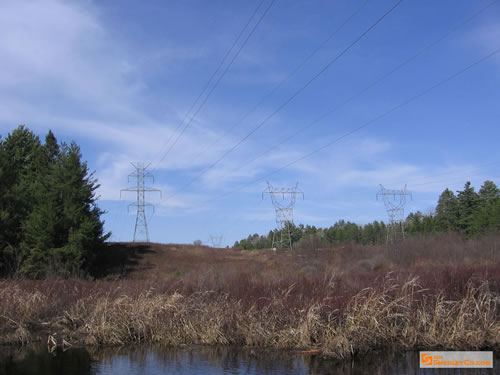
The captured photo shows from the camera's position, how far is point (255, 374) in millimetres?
10992

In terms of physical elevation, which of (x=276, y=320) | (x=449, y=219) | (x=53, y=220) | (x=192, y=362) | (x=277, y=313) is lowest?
(x=192, y=362)

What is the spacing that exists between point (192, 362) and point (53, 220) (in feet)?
94.6

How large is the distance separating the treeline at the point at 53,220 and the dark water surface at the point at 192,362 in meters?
22.2

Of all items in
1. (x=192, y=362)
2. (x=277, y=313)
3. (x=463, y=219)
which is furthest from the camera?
(x=463, y=219)

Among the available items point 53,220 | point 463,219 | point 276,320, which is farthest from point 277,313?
point 463,219

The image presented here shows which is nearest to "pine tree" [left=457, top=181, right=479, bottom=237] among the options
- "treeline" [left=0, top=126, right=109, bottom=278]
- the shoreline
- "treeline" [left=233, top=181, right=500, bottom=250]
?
"treeline" [left=233, top=181, right=500, bottom=250]

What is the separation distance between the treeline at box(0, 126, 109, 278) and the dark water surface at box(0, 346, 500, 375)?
2217 cm

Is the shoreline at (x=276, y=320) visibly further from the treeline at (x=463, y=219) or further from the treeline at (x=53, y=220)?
the treeline at (x=463, y=219)

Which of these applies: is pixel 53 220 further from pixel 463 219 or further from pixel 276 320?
pixel 463 219

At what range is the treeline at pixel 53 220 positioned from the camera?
117 feet

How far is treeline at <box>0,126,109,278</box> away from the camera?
35.6 meters

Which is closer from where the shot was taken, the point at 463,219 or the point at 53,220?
the point at 53,220

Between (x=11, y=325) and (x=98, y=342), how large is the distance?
3.26 m

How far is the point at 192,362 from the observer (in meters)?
12.3
